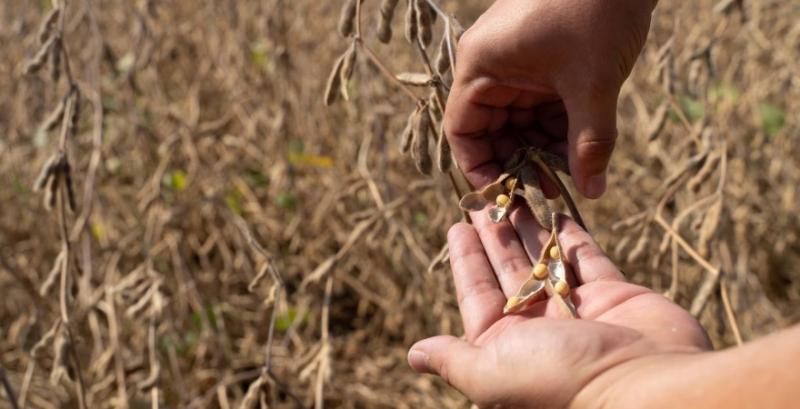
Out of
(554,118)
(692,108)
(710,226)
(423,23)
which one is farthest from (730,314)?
(692,108)

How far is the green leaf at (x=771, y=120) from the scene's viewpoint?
2.44m

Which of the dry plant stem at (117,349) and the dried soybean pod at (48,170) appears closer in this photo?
the dried soybean pod at (48,170)

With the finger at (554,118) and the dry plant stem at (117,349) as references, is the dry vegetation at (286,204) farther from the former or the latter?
the finger at (554,118)

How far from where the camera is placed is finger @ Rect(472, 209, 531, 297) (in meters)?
1.23

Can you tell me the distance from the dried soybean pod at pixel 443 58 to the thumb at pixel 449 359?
363 millimetres

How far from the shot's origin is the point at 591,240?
3.92ft

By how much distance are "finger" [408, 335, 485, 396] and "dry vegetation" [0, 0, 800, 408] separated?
0.60 m

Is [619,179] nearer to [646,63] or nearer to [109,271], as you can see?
[646,63]

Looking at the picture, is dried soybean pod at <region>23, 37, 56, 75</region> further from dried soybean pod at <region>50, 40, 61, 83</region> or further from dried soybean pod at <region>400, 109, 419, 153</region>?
dried soybean pod at <region>400, 109, 419, 153</region>

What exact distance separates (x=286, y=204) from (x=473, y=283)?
1275 mm

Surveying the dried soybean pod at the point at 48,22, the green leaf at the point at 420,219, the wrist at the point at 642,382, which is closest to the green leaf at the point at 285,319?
the green leaf at the point at 420,219

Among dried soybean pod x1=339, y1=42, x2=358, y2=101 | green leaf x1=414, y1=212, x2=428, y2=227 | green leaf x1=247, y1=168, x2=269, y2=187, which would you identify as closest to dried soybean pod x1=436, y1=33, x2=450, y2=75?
dried soybean pod x1=339, y1=42, x2=358, y2=101

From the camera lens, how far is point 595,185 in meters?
1.18

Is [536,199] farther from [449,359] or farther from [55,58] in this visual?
[55,58]
